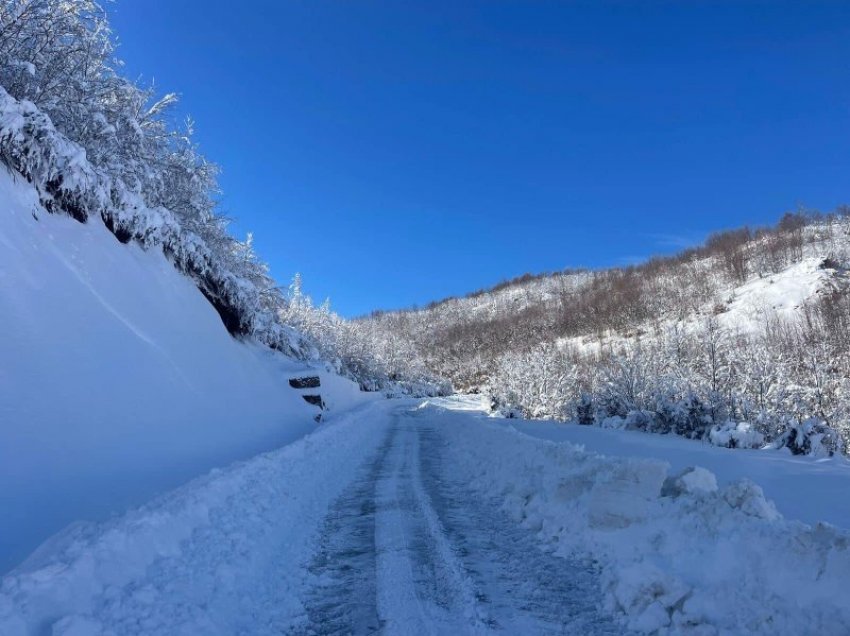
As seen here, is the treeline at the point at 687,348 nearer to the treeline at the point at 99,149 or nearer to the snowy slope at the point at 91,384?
the snowy slope at the point at 91,384

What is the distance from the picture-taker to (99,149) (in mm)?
14953

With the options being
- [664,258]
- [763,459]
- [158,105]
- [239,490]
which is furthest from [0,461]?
[664,258]

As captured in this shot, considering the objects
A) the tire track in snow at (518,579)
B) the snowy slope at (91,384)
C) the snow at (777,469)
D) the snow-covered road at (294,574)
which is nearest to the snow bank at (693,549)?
the tire track in snow at (518,579)

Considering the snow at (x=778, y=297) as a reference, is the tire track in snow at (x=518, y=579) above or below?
below

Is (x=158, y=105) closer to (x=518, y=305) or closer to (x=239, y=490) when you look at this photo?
(x=239, y=490)

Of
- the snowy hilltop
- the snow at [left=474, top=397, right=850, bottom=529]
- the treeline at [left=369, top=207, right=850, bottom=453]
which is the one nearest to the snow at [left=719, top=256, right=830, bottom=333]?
the treeline at [left=369, top=207, right=850, bottom=453]

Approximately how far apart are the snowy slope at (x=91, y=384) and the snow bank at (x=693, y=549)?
20.0 feet

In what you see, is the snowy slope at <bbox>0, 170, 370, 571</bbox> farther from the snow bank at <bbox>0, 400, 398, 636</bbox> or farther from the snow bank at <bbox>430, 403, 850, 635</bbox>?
the snow bank at <bbox>430, 403, 850, 635</bbox>

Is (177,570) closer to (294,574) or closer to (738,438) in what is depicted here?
(294,574)

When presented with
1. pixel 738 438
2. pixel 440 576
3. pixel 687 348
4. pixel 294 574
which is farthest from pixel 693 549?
pixel 687 348

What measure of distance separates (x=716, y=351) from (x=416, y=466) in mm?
21582

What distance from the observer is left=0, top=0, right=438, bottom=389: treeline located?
10945 millimetres

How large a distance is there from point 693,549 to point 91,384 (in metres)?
10.0

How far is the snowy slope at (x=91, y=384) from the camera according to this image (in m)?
6.79
